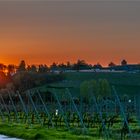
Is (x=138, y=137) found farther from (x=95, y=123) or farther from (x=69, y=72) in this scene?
(x=69, y=72)

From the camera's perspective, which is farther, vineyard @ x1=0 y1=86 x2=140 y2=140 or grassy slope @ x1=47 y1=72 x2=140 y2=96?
grassy slope @ x1=47 y1=72 x2=140 y2=96

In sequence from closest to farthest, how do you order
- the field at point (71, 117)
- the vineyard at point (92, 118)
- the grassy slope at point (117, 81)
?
the field at point (71, 117) < the vineyard at point (92, 118) < the grassy slope at point (117, 81)

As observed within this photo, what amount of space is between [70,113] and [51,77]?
10790cm

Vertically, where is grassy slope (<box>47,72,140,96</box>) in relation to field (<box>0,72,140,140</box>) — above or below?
above

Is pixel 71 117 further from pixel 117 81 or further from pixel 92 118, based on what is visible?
pixel 117 81

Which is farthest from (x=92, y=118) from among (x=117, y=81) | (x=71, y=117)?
(x=117, y=81)

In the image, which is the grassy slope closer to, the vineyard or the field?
the field

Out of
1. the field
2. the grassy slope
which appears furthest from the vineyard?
the grassy slope

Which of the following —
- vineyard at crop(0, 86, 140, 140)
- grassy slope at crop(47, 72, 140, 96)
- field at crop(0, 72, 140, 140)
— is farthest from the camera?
grassy slope at crop(47, 72, 140, 96)

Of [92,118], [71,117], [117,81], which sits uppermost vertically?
[117,81]

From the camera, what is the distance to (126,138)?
2902 centimetres

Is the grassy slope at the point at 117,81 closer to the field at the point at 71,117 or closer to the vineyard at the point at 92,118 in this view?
the field at the point at 71,117

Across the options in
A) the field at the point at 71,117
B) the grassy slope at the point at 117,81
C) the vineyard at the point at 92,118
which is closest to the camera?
the field at the point at 71,117

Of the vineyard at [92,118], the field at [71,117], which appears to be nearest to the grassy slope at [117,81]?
the field at [71,117]
